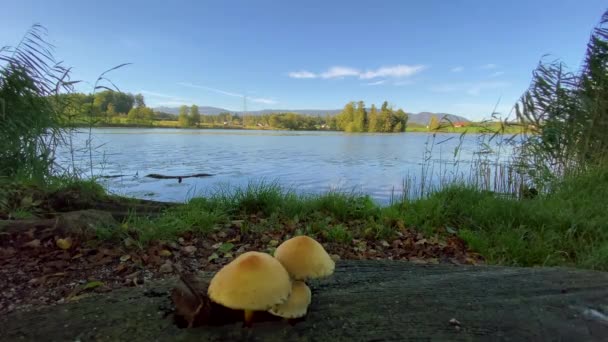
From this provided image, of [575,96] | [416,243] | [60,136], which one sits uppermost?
[575,96]

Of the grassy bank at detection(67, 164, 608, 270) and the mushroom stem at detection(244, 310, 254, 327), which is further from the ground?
the mushroom stem at detection(244, 310, 254, 327)

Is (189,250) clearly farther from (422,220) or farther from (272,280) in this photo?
(422,220)

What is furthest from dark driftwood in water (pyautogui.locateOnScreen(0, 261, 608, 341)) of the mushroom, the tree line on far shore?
the tree line on far shore

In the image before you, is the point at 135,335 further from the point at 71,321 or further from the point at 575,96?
the point at 575,96

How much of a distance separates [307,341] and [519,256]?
2669 mm

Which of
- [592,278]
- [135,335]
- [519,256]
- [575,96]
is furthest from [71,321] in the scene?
[575,96]

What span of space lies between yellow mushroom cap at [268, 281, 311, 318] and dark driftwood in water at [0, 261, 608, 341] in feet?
0.20

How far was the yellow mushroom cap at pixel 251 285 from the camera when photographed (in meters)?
0.80

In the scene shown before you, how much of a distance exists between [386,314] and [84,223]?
8.43 feet

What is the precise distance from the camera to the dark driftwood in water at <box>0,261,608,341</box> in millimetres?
928

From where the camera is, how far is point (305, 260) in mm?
925

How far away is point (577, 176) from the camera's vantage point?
5.01 m

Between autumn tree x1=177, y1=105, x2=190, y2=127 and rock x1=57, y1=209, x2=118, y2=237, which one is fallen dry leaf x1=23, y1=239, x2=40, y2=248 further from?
autumn tree x1=177, y1=105, x2=190, y2=127

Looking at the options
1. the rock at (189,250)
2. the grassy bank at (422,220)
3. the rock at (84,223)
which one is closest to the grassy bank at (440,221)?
the grassy bank at (422,220)
